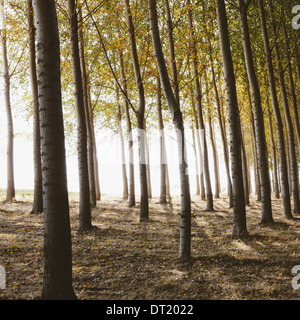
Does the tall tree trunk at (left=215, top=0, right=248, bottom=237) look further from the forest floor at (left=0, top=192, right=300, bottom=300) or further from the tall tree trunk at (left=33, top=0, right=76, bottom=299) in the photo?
the tall tree trunk at (left=33, top=0, right=76, bottom=299)

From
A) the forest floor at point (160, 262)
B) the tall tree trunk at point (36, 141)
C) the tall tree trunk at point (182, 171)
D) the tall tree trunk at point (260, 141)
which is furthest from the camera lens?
the tall tree trunk at point (36, 141)

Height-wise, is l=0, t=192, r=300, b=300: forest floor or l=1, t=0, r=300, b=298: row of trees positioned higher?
l=1, t=0, r=300, b=298: row of trees

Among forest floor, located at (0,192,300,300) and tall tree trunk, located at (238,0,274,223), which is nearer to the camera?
forest floor, located at (0,192,300,300)

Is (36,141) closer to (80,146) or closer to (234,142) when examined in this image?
(80,146)

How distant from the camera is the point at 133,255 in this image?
268 inches

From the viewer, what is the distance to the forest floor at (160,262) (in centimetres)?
470

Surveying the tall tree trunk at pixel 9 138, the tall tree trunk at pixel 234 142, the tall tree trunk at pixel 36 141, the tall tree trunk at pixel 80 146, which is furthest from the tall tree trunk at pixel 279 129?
the tall tree trunk at pixel 9 138

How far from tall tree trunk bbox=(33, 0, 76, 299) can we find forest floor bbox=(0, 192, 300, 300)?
2.44 ft

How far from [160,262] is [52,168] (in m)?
3.59

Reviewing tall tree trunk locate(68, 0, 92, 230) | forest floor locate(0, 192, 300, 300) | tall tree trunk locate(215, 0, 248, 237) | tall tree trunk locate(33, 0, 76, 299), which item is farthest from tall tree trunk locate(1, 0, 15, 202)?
tall tree trunk locate(33, 0, 76, 299)

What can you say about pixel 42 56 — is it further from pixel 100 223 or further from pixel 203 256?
pixel 100 223

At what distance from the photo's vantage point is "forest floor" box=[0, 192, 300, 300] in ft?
15.4

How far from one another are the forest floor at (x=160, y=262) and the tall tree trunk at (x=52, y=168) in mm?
744

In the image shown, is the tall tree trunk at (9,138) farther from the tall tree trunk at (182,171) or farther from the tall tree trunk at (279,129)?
the tall tree trunk at (279,129)
